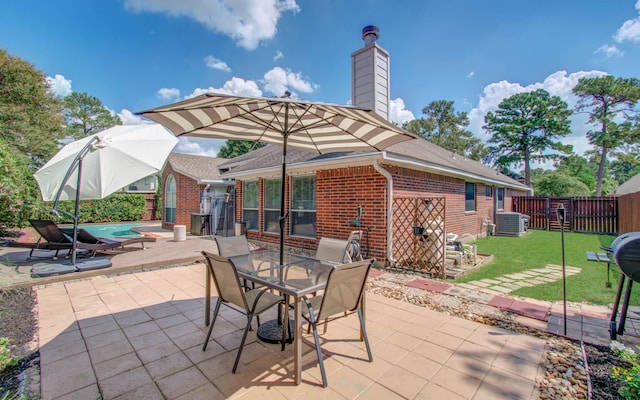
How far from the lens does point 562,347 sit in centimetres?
305

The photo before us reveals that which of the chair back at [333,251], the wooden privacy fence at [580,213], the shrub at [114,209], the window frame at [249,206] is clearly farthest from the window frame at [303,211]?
the shrub at [114,209]

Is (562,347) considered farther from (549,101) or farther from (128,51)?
(549,101)

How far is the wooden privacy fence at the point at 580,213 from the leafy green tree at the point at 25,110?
28.7 metres

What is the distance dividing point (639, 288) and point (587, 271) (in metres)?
1.35

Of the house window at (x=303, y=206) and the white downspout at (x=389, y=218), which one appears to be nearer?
the white downspout at (x=389, y=218)

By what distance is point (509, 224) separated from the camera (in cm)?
1311

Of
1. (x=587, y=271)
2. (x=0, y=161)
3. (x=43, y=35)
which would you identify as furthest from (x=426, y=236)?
(x=43, y=35)

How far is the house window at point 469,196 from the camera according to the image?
11321mm

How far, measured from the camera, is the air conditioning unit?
511 inches

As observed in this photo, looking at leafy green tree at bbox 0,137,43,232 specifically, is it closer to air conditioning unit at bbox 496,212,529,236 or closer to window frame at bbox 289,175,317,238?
window frame at bbox 289,175,317,238

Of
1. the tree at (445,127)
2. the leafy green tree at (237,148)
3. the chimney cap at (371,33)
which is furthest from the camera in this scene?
the leafy green tree at (237,148)

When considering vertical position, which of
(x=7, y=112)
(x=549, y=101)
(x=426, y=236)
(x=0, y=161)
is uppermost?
(x=549, y=101)

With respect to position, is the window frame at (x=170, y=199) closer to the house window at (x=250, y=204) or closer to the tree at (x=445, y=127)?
the house window at (x=250, y=204)

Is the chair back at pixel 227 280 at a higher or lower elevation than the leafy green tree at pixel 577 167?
lower
